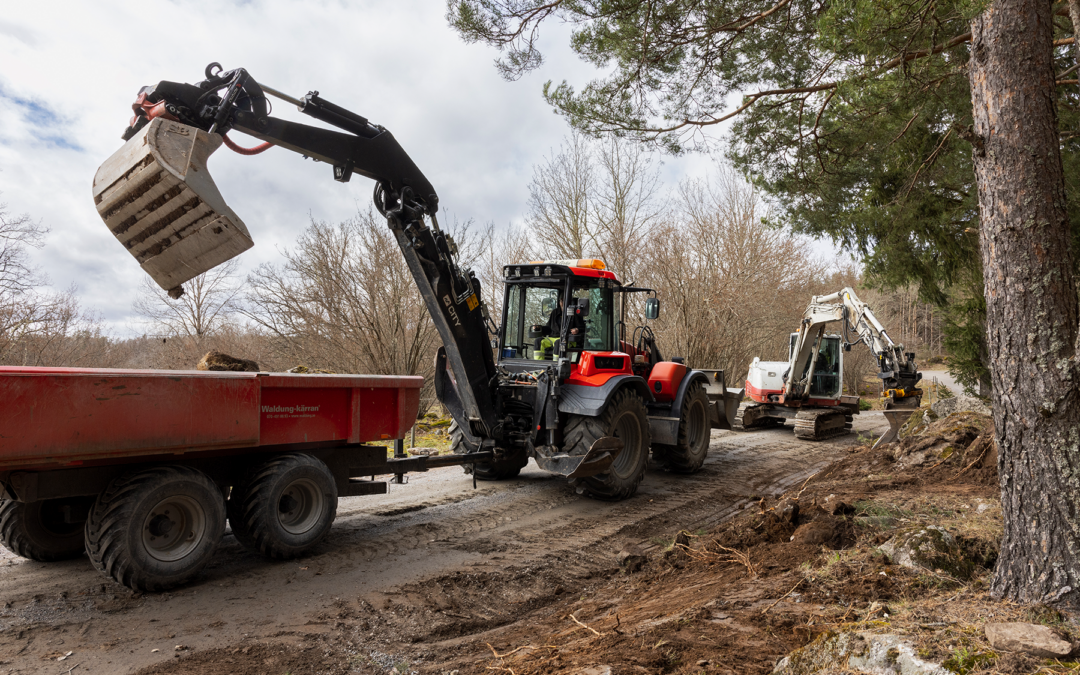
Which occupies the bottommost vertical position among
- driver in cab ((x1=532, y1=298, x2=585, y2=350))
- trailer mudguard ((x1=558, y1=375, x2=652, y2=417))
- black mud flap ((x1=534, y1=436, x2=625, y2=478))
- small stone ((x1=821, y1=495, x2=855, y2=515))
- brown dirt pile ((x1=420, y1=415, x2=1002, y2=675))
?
brown dirt pile ((x1=420, y1=415, x2=1002, y2=675))

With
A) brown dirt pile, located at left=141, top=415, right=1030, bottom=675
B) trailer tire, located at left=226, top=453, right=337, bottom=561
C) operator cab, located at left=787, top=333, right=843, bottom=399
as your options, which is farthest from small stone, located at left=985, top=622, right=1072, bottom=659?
operator cab, located at left=787, top=333, right=843, bottom=399

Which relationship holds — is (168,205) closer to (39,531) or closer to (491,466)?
(39,531)

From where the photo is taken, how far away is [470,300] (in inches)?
253

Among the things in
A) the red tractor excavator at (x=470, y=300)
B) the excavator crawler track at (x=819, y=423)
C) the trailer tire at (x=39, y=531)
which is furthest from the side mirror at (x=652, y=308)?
the excavator crawler track at (x=819, y=423)

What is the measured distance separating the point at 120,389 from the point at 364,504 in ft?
10.4

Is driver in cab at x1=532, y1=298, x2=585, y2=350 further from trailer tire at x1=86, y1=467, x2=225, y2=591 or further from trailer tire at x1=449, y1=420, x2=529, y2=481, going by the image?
trailer tire at x1=86, y1=467, x2=225, y2=591

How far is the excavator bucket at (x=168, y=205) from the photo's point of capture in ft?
13.1

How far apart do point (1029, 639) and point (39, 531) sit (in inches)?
235

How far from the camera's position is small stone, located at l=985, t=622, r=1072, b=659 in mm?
2582

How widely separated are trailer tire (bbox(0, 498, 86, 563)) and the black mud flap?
3965 millimetres

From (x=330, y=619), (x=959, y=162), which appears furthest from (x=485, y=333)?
(x=959, y=162)

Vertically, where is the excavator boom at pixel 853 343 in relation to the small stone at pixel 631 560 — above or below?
above

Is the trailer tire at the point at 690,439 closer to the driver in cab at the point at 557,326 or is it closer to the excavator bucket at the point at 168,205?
the driver in cab at the point at 557,326

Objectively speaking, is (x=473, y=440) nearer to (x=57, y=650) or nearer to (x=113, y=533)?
(x=113, y=533)
